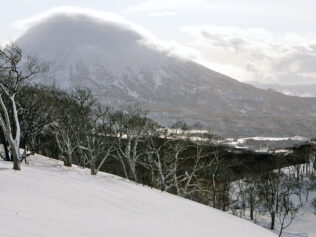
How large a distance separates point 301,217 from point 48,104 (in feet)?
219

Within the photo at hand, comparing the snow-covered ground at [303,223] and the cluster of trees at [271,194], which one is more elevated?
the cluster of trees at [271,194]

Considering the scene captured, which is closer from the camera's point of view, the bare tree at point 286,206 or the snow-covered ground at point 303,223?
the bare tree at point 286,206

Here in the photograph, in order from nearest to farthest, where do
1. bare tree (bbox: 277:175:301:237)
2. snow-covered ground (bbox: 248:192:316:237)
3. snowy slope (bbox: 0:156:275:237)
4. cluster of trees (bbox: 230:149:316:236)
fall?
snowy slope (bbox: 0:156:275:237) → bare tree (bbox: 277:175:301:237) → snow-covered ground (bbox: 248:192:316:237) → cluster of trees (bbox: 230:149:316:236)

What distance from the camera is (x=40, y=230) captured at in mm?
9633

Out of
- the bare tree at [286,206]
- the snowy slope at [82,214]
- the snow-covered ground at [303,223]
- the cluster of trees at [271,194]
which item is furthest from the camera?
the cluster of trees at [271,194]

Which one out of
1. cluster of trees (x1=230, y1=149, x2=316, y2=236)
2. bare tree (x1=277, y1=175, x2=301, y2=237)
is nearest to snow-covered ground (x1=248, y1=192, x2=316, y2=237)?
cluster of trees (x1=230, y1=149, x2=316, y2=236)

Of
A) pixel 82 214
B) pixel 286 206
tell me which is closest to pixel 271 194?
pixel 286 206

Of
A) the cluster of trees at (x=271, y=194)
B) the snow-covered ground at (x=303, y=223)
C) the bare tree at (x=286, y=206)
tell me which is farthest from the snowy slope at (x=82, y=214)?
the snow-covered ground at (x=303, y=223)

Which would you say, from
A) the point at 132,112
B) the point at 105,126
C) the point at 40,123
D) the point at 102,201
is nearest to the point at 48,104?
the point at 40,123

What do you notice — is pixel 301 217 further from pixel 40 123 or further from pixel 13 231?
pixel 13 231

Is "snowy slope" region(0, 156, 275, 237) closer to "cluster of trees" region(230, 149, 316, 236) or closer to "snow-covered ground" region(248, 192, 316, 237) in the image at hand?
"cluster of trees" region(230, 149, 316, 236)

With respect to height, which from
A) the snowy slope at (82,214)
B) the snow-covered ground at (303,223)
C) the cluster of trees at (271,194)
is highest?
the snowy slope at (82,214)

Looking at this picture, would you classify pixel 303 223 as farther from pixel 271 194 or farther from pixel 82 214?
pixel 82 214

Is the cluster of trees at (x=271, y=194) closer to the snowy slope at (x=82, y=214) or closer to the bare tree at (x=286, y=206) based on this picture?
the bare tree at (x=286, y=206)
